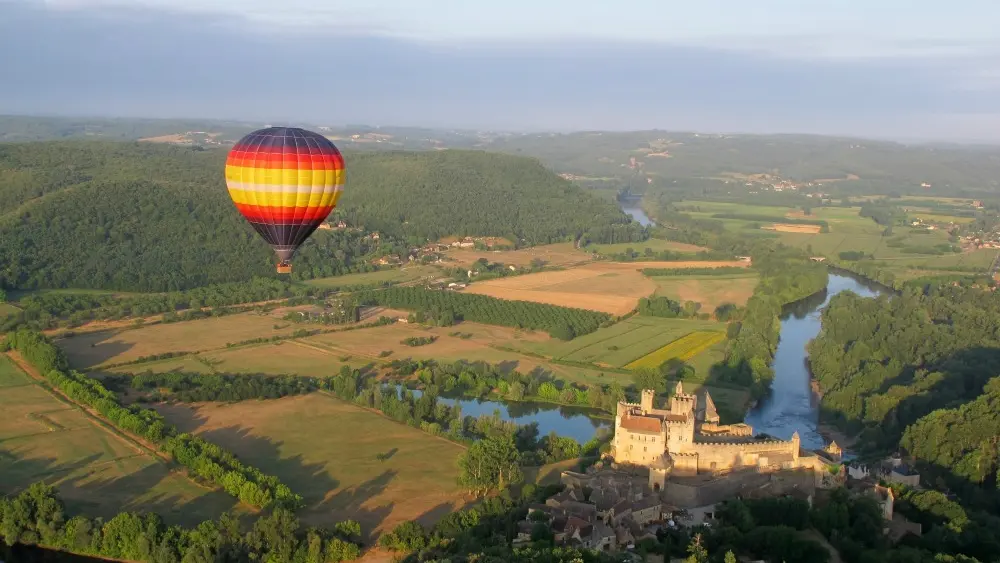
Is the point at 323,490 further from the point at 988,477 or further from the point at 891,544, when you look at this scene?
the point at 988,477

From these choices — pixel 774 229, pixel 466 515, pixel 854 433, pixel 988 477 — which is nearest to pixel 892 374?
pixel 854 433

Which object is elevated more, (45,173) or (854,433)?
(45,173)

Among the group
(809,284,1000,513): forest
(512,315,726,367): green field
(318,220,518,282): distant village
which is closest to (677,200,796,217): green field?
(318,220,518,282): distant village

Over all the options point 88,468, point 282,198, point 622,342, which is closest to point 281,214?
point 282,198

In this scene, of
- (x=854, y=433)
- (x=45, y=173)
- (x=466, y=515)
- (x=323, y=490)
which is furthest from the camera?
(x=45, y=173)

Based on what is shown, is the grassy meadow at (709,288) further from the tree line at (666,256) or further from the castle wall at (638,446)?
the castle wall at (638,446)

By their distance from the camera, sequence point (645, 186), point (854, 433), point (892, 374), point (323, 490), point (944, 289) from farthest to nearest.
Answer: point (645, 186)
point (944, 289)
point (892, 374)
point (854, 433)
point (323, 490)
